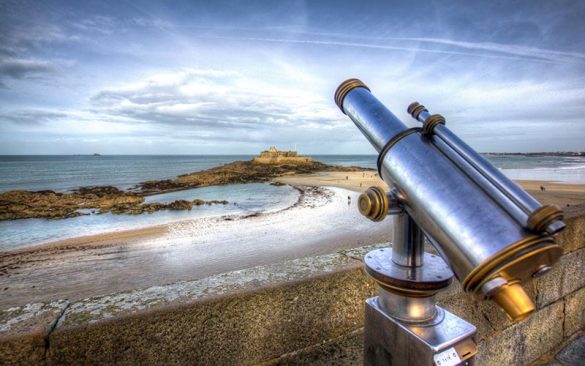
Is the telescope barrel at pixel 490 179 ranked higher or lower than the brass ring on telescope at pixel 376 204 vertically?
higher

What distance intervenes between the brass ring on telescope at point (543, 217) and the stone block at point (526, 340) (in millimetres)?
1684

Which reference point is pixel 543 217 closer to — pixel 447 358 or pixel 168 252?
pixel 447 358

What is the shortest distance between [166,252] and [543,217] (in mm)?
12015

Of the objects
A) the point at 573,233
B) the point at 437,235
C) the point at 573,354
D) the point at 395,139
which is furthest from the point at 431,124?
the point at 573,354

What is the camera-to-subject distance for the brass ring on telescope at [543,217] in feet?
1.88

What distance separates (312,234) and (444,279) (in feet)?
39.5

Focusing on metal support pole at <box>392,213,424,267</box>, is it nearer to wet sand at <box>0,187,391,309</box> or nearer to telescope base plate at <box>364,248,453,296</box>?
telescope base plate at <box>364,248,453,296</box>

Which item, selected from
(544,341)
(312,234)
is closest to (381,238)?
(312,234)

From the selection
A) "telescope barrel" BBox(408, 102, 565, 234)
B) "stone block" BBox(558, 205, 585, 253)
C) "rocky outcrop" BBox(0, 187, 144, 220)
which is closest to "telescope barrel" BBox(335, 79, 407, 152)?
"telescope barrel" BBox(408, 102, 565, 234)

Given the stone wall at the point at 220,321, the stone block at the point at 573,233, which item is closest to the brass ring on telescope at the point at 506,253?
the stone wall at the point at 220,321

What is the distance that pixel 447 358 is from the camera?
870 mm

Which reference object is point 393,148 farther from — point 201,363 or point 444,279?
point 201,363

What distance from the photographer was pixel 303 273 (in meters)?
1.46

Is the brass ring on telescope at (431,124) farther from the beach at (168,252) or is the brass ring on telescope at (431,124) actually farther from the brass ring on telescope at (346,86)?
the beach at (168,252)
